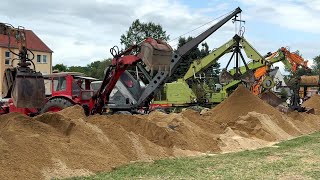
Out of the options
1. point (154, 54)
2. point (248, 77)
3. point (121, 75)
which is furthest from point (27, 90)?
point (248, 77)

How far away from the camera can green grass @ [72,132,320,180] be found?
9273 millimetres

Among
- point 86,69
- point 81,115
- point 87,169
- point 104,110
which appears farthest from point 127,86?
point 86,69

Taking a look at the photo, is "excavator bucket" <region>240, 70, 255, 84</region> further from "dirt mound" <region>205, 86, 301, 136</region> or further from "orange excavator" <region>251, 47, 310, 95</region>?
"orange excavator" <region>251, 47, 310, 95</region>

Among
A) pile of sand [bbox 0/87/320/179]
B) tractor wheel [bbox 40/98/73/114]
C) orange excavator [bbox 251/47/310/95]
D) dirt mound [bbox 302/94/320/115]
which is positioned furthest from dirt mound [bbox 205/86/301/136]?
dirt mound [bbox 302/94/320/115]

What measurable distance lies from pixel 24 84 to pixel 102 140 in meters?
2.10

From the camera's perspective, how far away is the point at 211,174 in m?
9.51

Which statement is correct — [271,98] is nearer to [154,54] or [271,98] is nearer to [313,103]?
[313,103]

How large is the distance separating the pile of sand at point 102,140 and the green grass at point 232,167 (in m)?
0.58

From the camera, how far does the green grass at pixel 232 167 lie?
30.4 feet

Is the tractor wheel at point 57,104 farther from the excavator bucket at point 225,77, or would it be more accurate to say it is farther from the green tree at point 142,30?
the green tree at point 142,30

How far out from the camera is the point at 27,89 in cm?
1052

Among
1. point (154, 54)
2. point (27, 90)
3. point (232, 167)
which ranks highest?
point (154, 54)

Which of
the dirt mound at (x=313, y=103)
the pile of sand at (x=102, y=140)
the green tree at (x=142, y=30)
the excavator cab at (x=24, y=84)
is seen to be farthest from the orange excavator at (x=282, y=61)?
the green tree at (x=142, y=30)

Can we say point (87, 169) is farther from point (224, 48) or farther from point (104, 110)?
point (224, 48)
